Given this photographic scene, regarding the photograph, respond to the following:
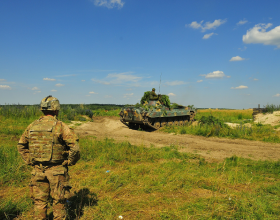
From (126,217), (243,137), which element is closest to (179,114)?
(243,137)

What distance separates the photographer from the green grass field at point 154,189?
11.6ft

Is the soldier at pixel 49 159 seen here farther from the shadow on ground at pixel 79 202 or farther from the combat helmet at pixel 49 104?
the shadow on ground at pixel 79 202

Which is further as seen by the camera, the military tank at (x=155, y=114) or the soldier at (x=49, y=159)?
the military tank at (x=155, y=114)

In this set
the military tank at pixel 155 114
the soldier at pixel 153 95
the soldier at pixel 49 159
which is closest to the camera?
the soldier at pixel 49 159

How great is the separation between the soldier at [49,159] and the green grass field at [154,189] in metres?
0.64

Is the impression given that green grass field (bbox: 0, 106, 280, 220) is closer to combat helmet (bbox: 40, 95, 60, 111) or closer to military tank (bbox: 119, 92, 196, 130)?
combat helmet (bbox: 40, 95, 60, 111)

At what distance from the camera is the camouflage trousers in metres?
2.89

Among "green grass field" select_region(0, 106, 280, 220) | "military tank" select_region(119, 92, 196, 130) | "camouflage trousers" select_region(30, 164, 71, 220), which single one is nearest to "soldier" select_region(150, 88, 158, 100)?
"military tank" select_region(119, 92, 196, 130)

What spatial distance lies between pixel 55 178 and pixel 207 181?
350 centimetres

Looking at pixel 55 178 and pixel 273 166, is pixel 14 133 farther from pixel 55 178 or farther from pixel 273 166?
pixel 273 166

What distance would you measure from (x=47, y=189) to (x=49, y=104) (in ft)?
3.97

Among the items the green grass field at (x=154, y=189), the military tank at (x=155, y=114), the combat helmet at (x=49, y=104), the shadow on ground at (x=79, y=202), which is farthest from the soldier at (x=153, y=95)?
the combat helmet at (x=49, y=104)

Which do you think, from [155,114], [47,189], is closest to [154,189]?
[47,189]

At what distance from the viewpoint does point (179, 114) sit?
1692 centimetres
